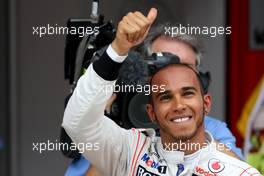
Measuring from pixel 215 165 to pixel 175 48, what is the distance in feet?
1.04

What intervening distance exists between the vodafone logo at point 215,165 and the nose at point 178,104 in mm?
106

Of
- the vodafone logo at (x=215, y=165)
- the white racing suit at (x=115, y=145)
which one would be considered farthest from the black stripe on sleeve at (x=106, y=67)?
the vodafone logo at (x=215, y=165)

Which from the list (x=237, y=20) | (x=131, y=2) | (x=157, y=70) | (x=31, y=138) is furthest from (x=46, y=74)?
(x=157, y=70)

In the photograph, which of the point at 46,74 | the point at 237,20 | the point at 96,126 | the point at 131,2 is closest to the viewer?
the point at 96,126

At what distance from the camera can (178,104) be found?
3.87 feet

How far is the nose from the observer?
1.17 metres

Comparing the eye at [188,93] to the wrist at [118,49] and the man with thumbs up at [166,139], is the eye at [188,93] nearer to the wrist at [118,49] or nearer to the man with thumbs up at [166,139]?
the man with thumbs up at [166,139]

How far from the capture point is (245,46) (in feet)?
8.66

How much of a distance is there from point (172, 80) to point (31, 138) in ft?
4.09

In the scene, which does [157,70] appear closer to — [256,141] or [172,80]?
[172,80]

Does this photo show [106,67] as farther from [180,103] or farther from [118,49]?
[180,103]

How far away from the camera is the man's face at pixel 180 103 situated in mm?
1172

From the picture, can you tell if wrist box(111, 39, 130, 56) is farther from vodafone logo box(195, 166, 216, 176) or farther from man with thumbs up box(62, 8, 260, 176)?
vodafone logo box(195, 166, 216, 176)

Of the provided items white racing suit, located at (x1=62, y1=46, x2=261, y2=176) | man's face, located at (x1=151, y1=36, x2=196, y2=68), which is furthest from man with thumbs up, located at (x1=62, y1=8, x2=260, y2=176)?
man's face, located at (x1=151, y1=36, x2=196, y2=68)
